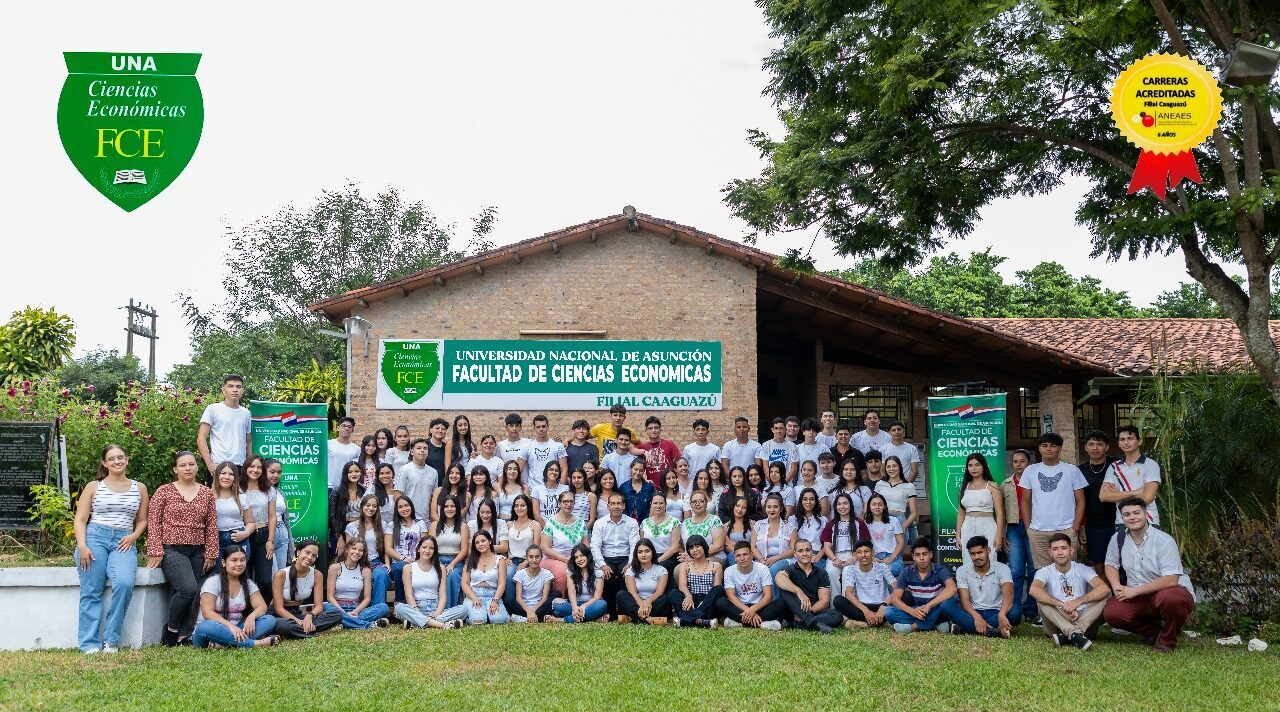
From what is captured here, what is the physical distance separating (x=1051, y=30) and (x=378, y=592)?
8.71 meters

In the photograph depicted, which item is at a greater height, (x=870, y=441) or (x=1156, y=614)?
(x=870, y=441)

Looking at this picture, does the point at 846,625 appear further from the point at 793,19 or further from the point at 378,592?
the point at 793,19

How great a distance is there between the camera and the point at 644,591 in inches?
384

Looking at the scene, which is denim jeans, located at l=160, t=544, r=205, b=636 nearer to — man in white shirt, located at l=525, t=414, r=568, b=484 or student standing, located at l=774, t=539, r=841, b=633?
man in white shirt, located at l=525, t=414, r=568, b=484

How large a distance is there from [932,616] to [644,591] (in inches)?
100

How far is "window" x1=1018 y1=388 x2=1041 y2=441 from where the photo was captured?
17.9m

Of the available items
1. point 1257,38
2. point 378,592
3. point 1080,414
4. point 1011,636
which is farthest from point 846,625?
point 1080,414

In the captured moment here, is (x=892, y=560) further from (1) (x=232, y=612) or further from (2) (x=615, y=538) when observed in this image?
(1) (x=232, y=612)

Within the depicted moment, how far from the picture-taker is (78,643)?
326 inches

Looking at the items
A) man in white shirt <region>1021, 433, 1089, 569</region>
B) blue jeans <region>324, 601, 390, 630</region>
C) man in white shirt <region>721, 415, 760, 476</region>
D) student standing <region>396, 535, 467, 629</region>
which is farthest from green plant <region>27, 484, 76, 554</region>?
man in white shirt <region>1021, 433, 1089, 569</region>

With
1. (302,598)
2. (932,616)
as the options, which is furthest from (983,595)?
(302,598)

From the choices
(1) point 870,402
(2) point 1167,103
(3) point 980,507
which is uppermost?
(2) point 1167,103

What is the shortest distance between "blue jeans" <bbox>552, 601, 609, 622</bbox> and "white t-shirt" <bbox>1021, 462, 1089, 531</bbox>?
394 centimetres

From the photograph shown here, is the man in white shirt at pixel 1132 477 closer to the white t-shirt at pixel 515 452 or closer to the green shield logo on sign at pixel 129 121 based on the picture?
the white t-shirt at pixel 515 452
